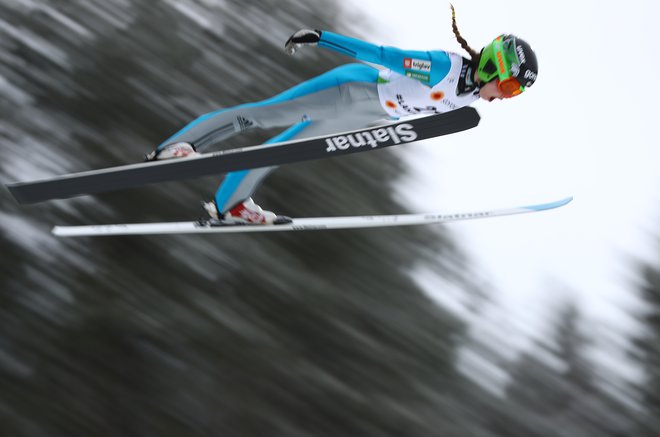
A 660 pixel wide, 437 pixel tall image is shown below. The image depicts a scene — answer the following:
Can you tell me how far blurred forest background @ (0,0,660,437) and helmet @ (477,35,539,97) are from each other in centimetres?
293

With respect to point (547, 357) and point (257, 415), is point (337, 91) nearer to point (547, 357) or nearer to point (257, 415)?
point (257, 415)

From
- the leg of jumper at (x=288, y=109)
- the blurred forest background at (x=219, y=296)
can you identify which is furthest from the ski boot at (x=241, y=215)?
the blurred forest background at (x=219, y=296)

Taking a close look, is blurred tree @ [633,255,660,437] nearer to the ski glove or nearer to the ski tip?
the ski tip

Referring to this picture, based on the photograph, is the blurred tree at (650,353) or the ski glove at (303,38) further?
the blurred tree at (650,353)

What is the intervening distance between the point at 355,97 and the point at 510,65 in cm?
70

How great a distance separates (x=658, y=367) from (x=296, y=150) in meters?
4.95

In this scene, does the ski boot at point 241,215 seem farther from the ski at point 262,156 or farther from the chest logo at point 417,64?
the chest logo at point 417,64

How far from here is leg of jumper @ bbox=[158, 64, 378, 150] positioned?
3.21 meters

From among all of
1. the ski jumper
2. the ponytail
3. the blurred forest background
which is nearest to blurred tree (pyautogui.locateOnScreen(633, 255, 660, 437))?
the blurred forest background

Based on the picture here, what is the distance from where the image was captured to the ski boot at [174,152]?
328cm

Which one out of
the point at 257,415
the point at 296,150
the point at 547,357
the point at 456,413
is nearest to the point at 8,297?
the point at 257,415

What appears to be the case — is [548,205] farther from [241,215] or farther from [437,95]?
[241,215]

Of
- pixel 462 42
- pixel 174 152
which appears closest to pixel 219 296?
pixel 174 152

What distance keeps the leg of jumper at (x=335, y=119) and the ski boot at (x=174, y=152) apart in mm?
314
